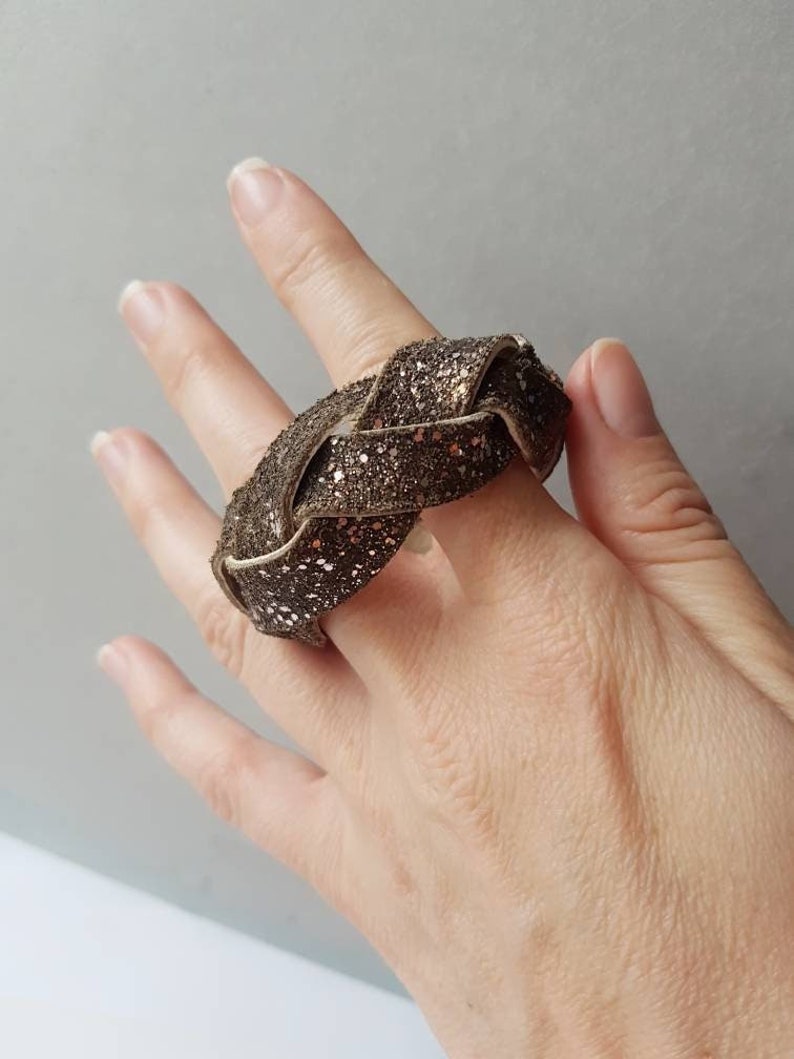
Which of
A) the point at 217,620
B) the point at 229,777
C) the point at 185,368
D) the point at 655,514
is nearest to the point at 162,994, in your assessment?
the point at 229,777

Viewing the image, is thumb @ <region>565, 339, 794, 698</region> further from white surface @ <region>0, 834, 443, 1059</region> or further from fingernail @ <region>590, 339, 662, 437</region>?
white surface @ <region>0, 834, 443, 1059</region>

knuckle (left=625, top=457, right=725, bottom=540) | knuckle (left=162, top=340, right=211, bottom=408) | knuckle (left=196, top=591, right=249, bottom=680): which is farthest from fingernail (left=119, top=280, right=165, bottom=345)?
knuckle (left=625, top=457, right=725, bottom=540)

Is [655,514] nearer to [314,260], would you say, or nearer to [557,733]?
[557,733]

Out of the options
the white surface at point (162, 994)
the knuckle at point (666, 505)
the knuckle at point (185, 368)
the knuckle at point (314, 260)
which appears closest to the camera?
the knuckle at point (666, 505)

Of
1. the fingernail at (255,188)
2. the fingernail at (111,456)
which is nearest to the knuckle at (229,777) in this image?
the fingernail at (111,456)

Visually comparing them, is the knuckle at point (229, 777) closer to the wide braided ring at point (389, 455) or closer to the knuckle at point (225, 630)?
the knuckle at point (225, 630)

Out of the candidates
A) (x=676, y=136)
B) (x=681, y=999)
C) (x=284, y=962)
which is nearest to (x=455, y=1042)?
(x=681, y=999)
